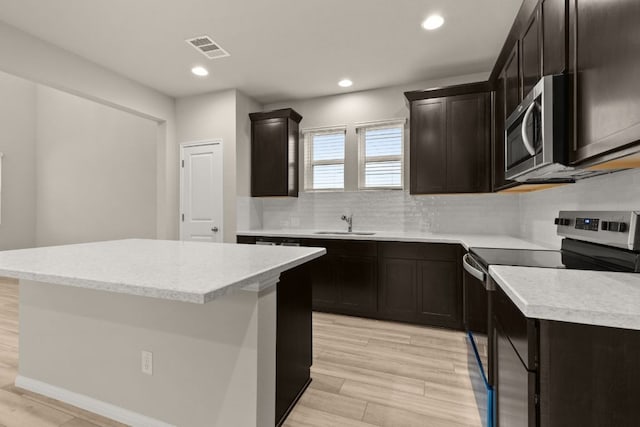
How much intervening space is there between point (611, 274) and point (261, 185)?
3.82m

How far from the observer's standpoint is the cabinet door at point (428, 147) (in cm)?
347

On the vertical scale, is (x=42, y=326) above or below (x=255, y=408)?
above

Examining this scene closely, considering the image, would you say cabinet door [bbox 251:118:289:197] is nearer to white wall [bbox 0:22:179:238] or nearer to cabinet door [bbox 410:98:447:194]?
white wall [bbox 0:22:179:238]

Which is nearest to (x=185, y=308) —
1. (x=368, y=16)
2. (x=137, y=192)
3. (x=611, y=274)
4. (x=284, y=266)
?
(x=284, y=266)

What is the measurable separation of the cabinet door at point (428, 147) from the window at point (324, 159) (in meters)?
1.07

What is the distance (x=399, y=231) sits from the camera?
13.1ft

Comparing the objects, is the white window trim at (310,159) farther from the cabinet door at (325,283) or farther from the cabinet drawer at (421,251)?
the cabinet drawer at (421,251)

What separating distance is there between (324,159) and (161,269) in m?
3.34

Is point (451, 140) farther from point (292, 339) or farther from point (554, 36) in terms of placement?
point (292, 339)

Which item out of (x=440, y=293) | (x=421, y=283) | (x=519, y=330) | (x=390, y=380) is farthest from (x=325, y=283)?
(x=519, y=330)

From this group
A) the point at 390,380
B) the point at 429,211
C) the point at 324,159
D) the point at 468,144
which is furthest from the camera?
the point at 324,159

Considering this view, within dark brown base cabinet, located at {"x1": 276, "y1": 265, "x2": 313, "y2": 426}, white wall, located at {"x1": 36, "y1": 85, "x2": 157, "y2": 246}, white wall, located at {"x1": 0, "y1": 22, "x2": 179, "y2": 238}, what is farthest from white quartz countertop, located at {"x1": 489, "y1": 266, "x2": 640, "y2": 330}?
white wall, located at {"x1": 36, "y1": 85, "x2": 157, "y2": 246}

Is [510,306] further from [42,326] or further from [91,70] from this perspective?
[91,70]

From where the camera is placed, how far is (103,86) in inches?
142
